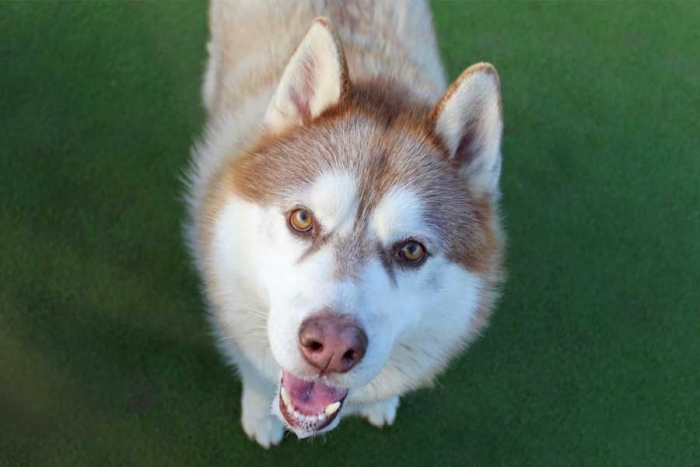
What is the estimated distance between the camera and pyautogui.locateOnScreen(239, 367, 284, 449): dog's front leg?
2.51 meters

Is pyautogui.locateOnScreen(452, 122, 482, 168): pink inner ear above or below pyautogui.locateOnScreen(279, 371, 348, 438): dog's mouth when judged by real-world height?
above

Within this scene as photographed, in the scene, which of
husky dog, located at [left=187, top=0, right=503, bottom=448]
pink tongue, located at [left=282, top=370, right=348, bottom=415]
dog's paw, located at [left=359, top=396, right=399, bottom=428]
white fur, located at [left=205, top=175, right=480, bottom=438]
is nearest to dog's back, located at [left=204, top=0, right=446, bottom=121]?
husky dog, located at [left=187, top=0, right=503, bottom=448]

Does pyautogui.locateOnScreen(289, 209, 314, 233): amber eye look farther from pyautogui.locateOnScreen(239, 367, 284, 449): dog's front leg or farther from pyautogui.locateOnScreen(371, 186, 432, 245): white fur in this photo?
pyautogui.locateOnScreen(239, 367, 284, 449): dog's front leg

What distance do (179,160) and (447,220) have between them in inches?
70.1

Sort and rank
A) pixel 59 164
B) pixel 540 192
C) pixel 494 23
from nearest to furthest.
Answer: pixel 59 164 → pixel 540 192 → pixel 494 23

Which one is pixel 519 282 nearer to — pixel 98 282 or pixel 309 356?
pixel 309 356

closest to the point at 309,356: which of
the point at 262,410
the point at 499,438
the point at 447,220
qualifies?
the point at 447,220

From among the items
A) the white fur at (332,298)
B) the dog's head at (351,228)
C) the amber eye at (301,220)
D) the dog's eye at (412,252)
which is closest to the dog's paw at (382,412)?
the white fur at (332,298)

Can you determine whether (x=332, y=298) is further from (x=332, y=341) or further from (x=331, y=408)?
(x=331, y=408)

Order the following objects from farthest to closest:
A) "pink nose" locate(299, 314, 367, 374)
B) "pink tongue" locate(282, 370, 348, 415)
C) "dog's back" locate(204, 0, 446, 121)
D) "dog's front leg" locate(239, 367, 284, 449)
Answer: "dog's front leg" locate(239, 367, 284, 449) < "dog's back" locate(204, 0, 446, 121) < "pink tongue" locate(282, 370, 348, 415) < "pink nose" locate(299, 314, 367, 374)

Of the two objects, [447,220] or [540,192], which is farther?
[540,192]

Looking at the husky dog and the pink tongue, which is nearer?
the husky dog

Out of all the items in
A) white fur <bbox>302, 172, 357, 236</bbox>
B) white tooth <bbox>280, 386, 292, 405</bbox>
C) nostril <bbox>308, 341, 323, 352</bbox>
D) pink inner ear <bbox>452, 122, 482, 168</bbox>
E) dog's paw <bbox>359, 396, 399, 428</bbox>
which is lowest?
dog's paw <bbox>359, 396, 399, 428</bbox>

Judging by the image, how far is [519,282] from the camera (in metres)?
3.06
